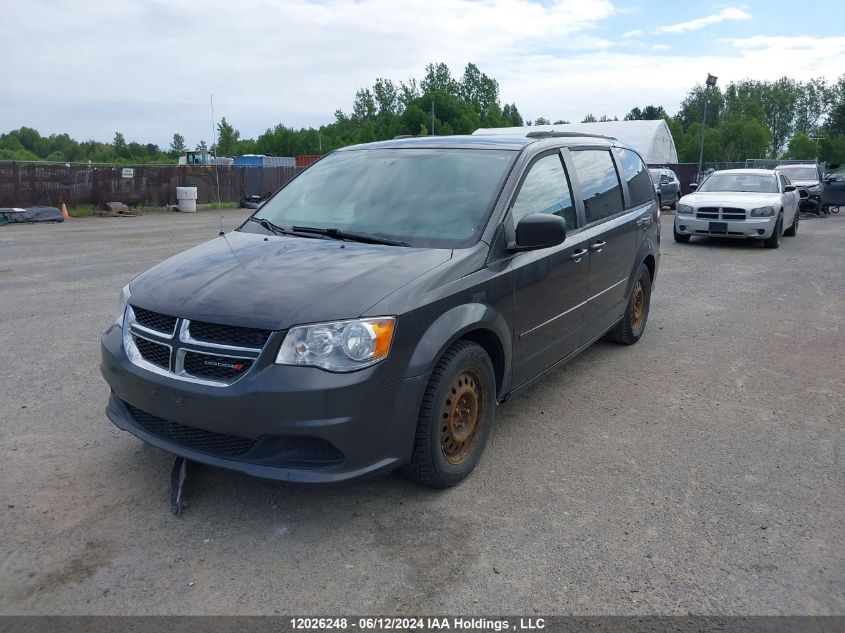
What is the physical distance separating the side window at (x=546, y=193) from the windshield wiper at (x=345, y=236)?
775 mm

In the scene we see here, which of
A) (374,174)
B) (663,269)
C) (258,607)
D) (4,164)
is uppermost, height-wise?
(4,164)

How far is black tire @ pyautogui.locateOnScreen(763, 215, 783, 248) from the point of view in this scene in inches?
568

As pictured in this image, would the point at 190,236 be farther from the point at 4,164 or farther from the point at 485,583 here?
the point at 485,583

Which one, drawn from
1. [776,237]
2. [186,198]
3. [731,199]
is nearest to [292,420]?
[731,199]

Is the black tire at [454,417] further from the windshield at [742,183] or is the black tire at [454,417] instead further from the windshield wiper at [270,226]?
the windshield at [742,183]

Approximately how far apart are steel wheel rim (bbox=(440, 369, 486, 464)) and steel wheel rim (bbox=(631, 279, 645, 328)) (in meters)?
3.10

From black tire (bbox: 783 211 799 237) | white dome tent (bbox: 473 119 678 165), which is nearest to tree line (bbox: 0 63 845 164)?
white dome tent (bbox: 473 119 678 165)

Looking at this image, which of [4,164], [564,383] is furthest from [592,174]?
[4,164]

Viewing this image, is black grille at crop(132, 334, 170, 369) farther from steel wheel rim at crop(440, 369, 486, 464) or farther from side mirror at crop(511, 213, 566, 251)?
side mirror at crop(511, 213, 566, 251)

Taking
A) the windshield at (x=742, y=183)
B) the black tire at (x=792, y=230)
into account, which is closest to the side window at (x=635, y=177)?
the windshield at (x=742, y=183)

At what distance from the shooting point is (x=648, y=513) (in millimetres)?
3510

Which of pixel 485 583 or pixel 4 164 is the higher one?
pixel 4 164

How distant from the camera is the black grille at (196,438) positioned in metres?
3.18

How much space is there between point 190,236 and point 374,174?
13.9 metres
